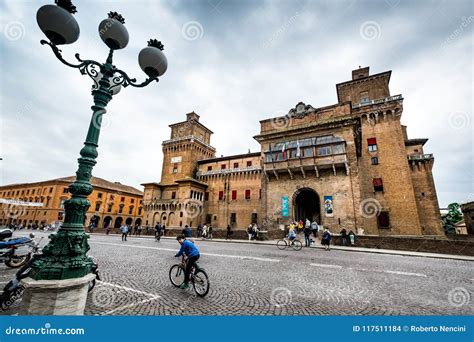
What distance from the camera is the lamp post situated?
2506 millimetres

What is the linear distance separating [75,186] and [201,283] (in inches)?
131

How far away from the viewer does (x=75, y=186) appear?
9.67ft

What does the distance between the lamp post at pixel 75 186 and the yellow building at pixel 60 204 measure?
47.5m

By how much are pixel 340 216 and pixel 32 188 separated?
6706 cm

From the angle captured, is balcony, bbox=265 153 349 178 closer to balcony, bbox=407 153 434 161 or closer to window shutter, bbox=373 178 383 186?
window shutter, bbox=373 178 383 186

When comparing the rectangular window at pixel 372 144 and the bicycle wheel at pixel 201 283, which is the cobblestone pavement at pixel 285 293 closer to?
the bicycle wheel at pixel 201 283

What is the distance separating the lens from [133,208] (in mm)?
54875

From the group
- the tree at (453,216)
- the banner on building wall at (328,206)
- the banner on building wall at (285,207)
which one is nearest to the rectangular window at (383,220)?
the banner on building wall at (328,206)

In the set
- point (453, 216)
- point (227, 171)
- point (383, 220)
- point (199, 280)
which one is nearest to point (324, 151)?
point (383, 220)

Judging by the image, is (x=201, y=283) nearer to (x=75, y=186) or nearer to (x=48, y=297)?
(x=48, y=297)

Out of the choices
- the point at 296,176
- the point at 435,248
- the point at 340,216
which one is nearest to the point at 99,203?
the point at 296,176

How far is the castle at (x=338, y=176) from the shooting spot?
21.6 meters

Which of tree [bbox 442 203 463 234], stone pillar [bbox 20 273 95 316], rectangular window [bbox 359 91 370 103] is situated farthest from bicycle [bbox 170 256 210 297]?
tree [bbox 442 203 463 234]

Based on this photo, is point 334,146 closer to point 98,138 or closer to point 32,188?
point 98,138
